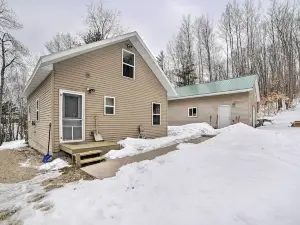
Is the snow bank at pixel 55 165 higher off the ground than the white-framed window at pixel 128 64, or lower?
lower

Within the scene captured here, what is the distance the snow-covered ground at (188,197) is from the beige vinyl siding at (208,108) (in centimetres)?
1081

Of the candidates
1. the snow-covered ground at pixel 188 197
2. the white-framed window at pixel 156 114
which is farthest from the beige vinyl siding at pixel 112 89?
the snow-covered ground at pixel 188 197

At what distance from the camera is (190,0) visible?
13312 millimetres

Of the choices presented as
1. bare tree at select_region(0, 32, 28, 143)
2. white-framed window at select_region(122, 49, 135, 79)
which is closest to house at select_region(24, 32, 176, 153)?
white-framed window at select_region(122, 49, 135, 79)

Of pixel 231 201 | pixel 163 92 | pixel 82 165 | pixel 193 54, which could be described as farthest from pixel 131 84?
pixel 193 54

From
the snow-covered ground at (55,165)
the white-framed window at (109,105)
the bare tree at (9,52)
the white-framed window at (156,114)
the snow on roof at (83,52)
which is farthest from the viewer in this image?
the bare tree at (9,52)

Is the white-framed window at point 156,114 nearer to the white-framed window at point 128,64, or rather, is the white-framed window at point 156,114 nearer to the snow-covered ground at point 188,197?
the white-framed window at point 128,64

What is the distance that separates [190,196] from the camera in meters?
2.86

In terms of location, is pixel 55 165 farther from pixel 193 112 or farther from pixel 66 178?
pixel 193 112

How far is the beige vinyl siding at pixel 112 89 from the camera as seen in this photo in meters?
7.14

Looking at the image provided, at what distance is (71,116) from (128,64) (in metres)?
3.95

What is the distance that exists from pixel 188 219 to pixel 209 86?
15.8 meters

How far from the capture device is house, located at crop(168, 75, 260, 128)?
14305mm

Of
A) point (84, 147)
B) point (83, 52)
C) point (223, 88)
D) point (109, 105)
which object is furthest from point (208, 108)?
point (84, 147)
